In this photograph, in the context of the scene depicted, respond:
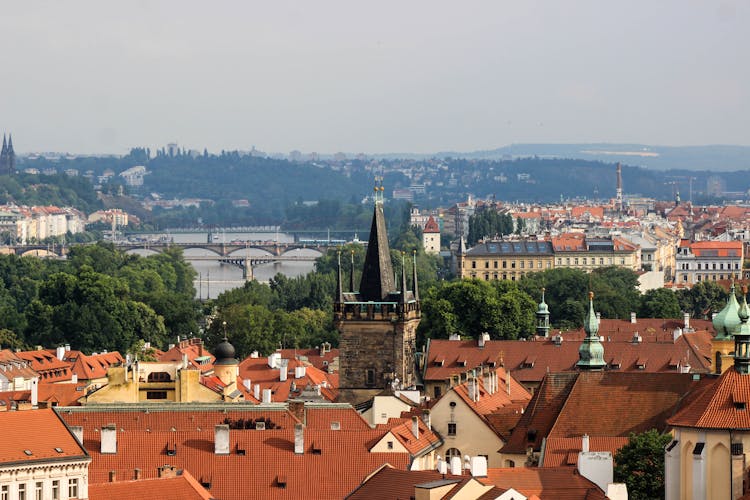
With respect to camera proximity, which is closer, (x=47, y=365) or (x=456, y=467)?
(x=456, y=467)

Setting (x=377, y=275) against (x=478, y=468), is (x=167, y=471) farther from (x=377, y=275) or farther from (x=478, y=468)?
(x=377, y=275)

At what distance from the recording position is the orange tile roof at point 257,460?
54.3 metres

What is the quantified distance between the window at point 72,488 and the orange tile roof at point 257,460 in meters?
4.79

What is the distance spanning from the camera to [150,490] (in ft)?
156

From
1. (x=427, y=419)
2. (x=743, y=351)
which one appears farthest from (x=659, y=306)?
(x=743, y=351)

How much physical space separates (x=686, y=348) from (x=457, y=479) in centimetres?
4668

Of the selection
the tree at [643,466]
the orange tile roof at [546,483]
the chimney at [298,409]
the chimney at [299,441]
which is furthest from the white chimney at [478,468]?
the chimney at [298,409]

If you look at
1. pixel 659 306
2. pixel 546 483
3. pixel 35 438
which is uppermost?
pixel 35 438

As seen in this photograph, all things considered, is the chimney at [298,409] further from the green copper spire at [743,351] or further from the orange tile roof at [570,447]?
the green copper spire at [743,351]

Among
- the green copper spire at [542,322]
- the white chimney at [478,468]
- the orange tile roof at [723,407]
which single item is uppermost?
the orange tile roof at [723,407]

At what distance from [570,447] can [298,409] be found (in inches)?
337

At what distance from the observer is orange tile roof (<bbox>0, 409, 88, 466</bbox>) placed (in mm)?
47219

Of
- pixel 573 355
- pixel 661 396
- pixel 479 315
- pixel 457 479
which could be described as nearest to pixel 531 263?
pixel 479 315

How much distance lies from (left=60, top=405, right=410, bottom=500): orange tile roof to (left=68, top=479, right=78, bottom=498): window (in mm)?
4790
